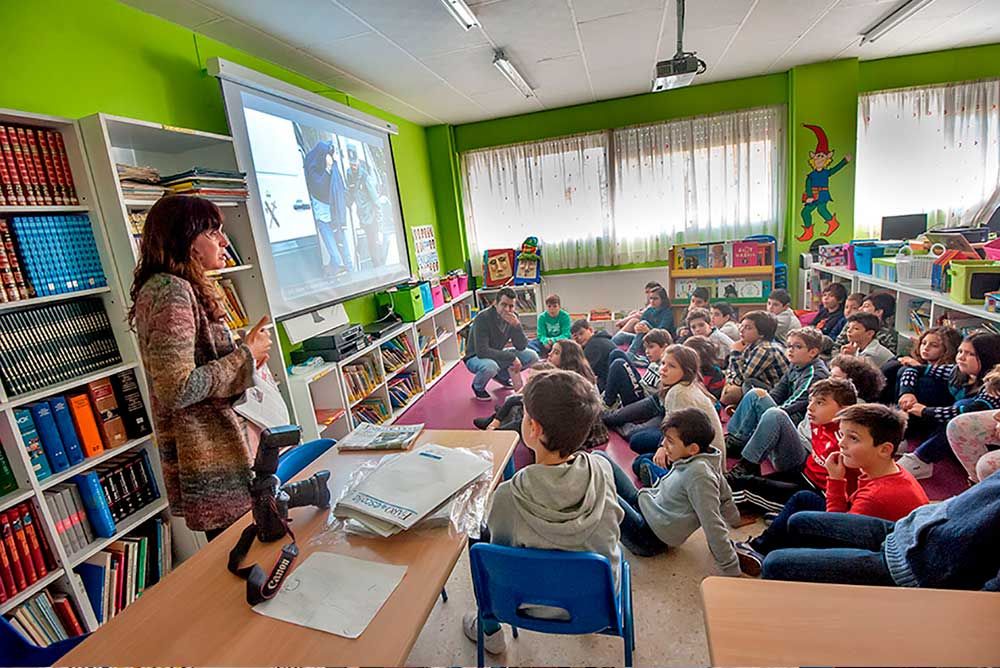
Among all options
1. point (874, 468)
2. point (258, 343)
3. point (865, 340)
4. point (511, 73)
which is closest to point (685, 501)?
point (874, 468)

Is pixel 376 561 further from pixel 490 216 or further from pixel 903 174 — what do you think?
pixel 903 174

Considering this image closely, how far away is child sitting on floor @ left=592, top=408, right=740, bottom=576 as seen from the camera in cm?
168

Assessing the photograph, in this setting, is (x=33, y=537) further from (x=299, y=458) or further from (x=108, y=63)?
(x=108, y=63)

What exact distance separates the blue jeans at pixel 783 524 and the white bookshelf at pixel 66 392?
7.87 feet

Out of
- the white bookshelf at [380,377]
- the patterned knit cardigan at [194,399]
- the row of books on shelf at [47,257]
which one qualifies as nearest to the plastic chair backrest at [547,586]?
the patterned knit cardigan at [194,399]

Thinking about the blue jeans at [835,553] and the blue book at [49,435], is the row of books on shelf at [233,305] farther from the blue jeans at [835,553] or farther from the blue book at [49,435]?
the blue jeans at [835,553]

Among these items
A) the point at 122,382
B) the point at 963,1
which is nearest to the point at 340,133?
the point at 122,382

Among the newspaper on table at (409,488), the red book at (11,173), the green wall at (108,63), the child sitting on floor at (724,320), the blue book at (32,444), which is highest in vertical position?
the green wall at (108,63)

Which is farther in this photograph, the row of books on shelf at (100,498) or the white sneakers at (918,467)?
the white sneakers at (918,467)

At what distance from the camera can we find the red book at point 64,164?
179 cm

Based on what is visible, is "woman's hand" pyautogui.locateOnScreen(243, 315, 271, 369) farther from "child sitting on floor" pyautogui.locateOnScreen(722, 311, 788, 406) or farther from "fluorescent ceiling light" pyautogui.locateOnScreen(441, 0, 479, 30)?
"child sitting on floor" pyautogui.locateOnScreen(722, 311, 788, 406)

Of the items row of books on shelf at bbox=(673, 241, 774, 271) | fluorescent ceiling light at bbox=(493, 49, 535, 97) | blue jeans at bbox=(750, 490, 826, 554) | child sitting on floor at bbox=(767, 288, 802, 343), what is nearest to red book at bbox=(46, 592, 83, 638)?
blue jeans at bbox=(750, 490, 826, 554)

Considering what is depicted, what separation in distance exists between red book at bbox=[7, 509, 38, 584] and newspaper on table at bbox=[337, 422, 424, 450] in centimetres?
104

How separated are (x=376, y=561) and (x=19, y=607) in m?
1.43
